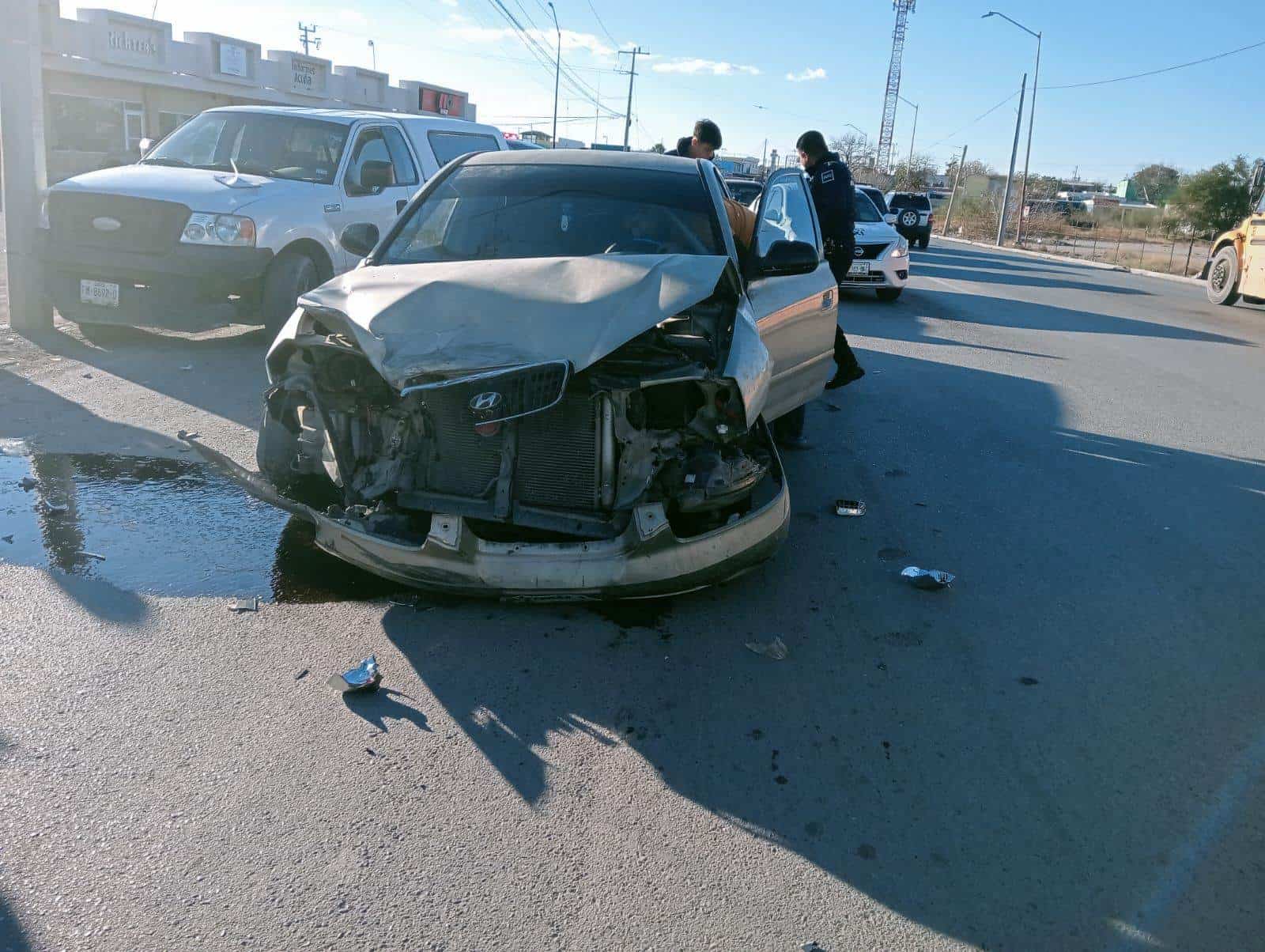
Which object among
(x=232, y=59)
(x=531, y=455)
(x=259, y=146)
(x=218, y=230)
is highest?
(x=232, y=59)

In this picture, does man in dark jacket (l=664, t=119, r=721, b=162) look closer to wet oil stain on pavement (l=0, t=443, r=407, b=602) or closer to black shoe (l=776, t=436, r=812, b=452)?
black shoe (l=776, t=436, r=812, b=452)

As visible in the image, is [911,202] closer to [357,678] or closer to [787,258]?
[787,258]

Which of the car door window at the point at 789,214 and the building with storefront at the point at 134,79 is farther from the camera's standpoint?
the building with storefront at the point at 134,79

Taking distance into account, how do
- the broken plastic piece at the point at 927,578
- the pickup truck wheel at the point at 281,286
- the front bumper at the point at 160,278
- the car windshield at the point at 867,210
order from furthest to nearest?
1. the car windshield at the point at 867,210
2. the pickup truck wheel at the point at 281,286
3. the front bumper at the point at 160,278
4. the broken plastic piece at the point at 927,578

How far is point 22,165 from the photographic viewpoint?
29.5 feet

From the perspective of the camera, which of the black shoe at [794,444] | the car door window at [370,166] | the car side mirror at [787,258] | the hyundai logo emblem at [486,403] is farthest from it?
the car door window at [370,166]

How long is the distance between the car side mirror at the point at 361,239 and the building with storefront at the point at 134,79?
24.5 meters

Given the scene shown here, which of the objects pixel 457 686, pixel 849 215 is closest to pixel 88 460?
pixel 457 686

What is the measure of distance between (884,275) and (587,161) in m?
10.8

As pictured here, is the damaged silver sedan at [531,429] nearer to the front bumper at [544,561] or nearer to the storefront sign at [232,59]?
the front bumper at [544,561]

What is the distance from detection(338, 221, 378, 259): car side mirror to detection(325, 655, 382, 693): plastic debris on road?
2.95 metres

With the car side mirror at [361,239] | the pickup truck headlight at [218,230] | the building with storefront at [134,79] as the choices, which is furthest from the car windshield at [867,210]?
the building with storefront at [134,79]

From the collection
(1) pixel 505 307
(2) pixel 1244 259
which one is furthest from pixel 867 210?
(1) pixel 505 307

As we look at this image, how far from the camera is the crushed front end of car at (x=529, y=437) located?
391 cm
